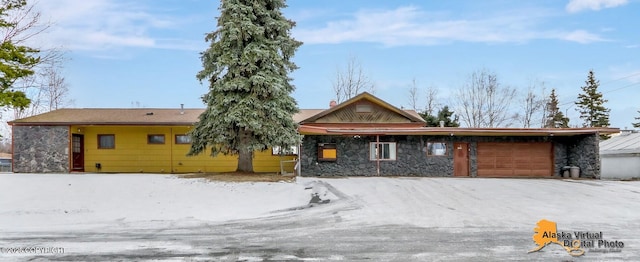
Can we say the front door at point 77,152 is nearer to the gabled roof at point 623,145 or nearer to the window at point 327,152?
the window at point 327,152

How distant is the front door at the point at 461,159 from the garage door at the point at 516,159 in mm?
666

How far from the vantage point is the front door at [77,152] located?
2045 centimetres

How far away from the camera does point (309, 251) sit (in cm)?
681

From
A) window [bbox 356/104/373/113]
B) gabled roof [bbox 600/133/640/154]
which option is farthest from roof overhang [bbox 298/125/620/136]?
gabled roof [bbox 600/133/640/154]

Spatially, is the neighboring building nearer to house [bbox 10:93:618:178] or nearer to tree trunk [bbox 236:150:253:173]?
house [bbox 10:93:618:178]

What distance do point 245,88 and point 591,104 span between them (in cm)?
3822

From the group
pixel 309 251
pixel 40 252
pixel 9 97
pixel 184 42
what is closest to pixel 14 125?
pixel 9 97

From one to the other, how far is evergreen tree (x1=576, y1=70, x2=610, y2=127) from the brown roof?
31.6 metres

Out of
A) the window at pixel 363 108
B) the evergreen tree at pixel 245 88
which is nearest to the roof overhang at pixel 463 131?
the evergreen tree at pixel 245 88

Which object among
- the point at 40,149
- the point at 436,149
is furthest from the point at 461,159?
the point at 40,149

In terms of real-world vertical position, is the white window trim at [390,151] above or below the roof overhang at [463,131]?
below

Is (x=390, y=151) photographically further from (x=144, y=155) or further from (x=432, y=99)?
(x=432, y=99)

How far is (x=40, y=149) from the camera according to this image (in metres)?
19.8

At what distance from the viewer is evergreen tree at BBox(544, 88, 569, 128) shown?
3916 centimetres
